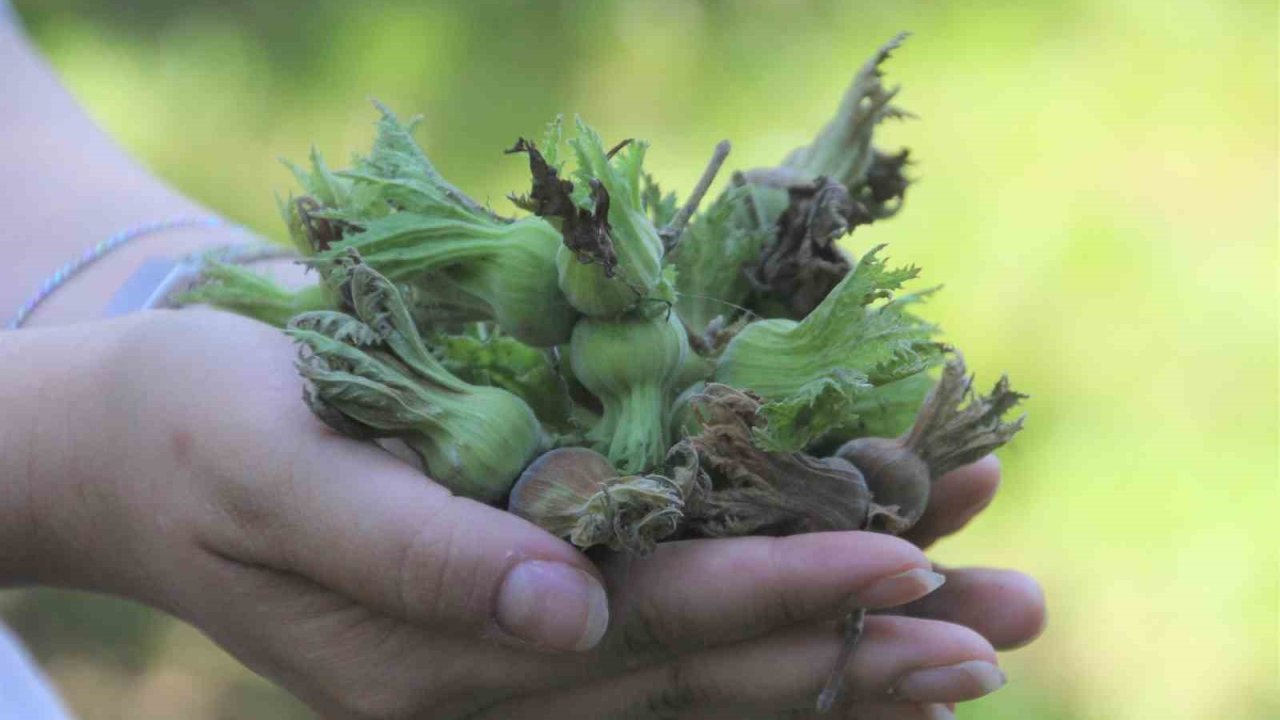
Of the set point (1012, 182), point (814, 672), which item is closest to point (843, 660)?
point (814, 672)

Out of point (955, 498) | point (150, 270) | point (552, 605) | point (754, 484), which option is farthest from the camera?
point (150, 270)

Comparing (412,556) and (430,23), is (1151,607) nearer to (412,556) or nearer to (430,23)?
(412,556)

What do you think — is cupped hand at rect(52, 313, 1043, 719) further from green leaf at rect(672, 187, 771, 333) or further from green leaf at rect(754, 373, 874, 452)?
green leaf at rect(672, 187, 771, 333)

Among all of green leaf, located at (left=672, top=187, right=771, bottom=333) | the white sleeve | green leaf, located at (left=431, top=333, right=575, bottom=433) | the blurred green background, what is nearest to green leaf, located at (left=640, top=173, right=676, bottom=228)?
green leaf, located at (left=672, top=187, right=771, bottom=333)

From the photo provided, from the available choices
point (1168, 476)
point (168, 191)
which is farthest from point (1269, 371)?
point (168, 191)

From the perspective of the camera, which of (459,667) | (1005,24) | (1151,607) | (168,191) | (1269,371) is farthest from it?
(1005,24)

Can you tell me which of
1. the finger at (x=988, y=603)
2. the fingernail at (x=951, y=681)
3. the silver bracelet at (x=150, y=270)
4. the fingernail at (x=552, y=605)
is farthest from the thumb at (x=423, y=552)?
the finger at (x=988, y=603)

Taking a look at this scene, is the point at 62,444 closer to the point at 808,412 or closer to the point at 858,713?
the point at 808,412
